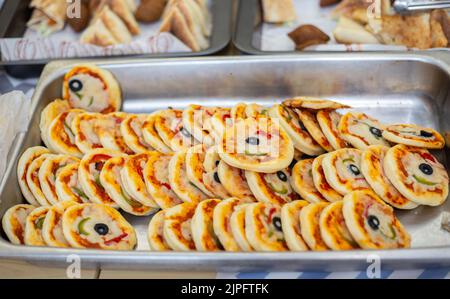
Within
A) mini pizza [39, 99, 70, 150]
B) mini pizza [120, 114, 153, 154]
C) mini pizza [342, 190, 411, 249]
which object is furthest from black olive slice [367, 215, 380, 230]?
mini pizza [39, 99, 70, 150]

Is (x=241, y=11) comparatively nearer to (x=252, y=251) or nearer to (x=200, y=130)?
(x=200, y=130)

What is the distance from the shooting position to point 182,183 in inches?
107

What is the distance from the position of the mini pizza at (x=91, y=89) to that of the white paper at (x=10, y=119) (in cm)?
27

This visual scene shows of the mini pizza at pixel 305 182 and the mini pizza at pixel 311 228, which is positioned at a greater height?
the mini pizza at pixel 305 182

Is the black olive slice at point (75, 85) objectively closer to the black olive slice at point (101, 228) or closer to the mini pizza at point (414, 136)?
the black olive slice at point (101, 228)

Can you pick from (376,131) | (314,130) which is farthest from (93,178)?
(376,131)

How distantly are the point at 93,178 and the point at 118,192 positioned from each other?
17cm

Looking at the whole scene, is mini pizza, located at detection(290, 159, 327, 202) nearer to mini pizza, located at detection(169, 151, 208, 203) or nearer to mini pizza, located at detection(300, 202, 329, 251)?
mini pizza, located at detection(300, 202, 329, 251)

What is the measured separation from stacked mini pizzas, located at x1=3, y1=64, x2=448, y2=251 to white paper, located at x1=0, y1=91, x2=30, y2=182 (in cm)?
14

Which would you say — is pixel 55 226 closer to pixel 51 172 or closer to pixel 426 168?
pixel 51 172

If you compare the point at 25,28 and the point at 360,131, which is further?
the point at 25,28

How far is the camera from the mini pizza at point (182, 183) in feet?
8.78

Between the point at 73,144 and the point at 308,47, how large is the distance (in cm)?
175

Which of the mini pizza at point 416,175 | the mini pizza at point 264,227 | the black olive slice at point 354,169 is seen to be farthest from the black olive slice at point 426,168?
the mini pizza at point 264,227
